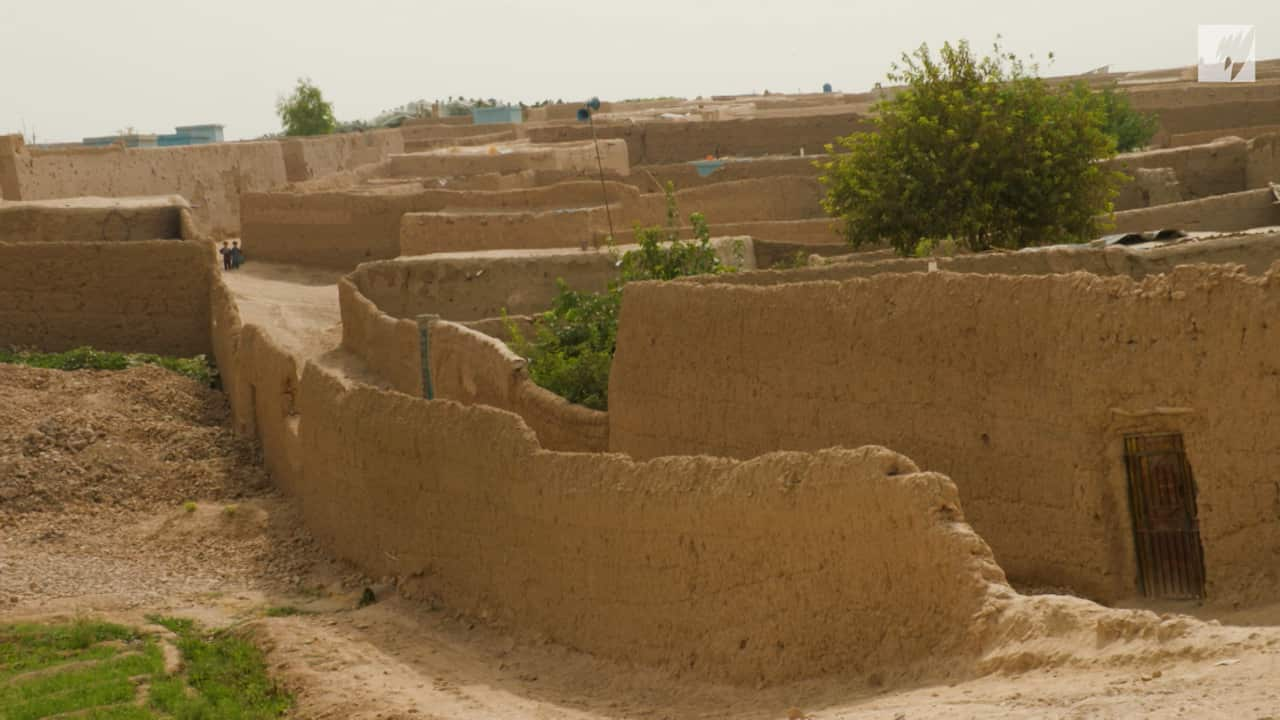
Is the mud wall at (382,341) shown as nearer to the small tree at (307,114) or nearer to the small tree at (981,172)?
the small tree at (981,172)

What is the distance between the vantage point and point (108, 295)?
75.1 feet

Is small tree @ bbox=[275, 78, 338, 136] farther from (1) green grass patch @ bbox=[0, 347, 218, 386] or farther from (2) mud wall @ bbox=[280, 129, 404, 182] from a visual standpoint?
(1) green grass patch @ bbox=[0, 347, 218, 386]

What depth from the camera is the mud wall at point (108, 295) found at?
74.6ft

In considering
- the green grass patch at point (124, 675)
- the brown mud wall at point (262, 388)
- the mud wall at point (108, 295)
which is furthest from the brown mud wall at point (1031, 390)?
the mud wall at point (108, 295)

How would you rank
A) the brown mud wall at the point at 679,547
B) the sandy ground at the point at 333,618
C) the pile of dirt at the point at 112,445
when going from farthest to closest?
the pile of dirt at the point at 112,445, the brown mud wall at the point at 679,547, the sandy ground at the point at 333,618

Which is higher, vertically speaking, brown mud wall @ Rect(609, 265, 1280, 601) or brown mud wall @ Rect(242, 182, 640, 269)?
brown mud wall @ Rect(242, 182, 640, 269)

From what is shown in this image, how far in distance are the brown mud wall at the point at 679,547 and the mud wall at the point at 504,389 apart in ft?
6.42

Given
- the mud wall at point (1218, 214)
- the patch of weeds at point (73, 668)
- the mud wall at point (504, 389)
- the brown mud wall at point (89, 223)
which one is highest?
the brown mud wall at point (89, 223)

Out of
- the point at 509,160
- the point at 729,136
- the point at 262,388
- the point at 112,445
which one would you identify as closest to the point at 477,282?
the point at 262,388

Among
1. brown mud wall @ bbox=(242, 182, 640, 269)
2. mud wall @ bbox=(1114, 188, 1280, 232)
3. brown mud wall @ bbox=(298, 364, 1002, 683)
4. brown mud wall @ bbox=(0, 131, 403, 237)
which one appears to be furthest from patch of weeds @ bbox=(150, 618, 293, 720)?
brown mud wall @ bbox=(0, 131, 403, 237)

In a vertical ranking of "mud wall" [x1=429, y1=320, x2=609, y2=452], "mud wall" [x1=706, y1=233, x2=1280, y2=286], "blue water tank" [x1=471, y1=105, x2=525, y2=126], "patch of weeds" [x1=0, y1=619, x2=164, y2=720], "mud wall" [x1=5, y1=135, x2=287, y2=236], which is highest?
"blue water tank" [x1=471, y1=105, x2=525, y2=126]

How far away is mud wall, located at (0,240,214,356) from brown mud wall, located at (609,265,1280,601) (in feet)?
35.9

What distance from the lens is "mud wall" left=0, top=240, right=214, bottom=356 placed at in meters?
22.8

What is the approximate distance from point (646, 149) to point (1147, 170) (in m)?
20.8
